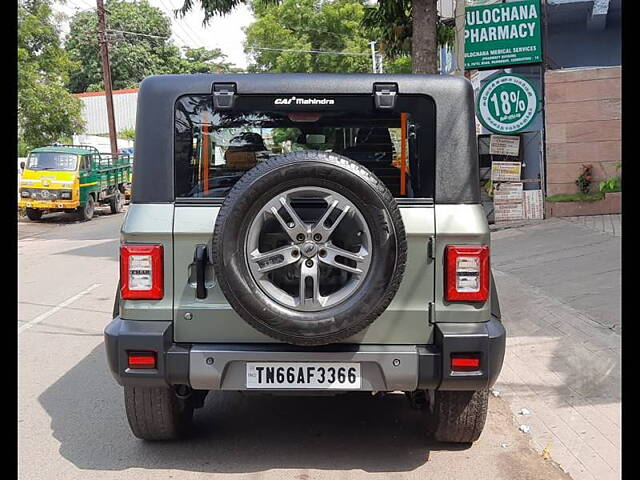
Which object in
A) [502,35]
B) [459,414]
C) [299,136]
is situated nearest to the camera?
[459,414]

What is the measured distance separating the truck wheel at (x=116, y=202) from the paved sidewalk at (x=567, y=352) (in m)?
18.5

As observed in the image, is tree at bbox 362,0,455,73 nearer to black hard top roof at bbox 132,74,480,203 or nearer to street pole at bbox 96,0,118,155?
black hard top roof at bbox 132,74,480,203

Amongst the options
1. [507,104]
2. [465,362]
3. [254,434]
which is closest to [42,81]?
[507,104]

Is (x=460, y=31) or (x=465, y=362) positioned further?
(x=460, y=31)

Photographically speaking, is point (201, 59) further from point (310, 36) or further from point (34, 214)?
point (34, 214)

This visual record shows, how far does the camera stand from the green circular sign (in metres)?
14.7

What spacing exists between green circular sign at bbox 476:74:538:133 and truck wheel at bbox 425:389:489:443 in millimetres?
11003

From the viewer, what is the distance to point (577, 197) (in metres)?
14.3

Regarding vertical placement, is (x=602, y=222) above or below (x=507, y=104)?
below

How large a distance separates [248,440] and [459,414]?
131 cm

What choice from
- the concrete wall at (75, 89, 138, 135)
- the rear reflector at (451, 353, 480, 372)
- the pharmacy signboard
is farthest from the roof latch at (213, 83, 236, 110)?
the concrete wall at (75, 89, 138, 135)

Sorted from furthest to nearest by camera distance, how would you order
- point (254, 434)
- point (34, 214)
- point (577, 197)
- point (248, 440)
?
point (34, 214), point (577, 197), point (254, 434), point (248, 440)

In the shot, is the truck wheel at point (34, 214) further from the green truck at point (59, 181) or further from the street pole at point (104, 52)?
the street pole at point (104, 52)
